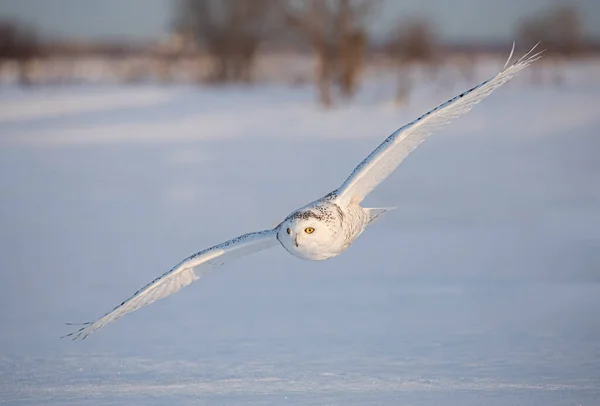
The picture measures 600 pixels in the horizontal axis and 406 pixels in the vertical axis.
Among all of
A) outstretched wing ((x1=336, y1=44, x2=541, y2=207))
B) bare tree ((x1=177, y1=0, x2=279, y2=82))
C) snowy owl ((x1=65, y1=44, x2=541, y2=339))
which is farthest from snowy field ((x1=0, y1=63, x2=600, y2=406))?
bare tree ((x1=177, y1=0, x2=279, y2=82))

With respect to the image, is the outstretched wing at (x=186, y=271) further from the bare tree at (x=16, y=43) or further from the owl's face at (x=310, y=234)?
the bare tree at (x=16, y=43)

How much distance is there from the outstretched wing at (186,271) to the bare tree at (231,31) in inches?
1411

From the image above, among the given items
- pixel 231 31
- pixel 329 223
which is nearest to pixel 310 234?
pixel 329 223

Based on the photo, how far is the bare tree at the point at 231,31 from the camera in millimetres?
42812

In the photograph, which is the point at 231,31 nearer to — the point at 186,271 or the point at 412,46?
the point at 412,46

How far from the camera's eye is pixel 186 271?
544 cm

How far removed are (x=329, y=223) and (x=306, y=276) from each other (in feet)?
10.3

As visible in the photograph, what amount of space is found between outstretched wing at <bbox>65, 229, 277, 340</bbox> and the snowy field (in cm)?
43

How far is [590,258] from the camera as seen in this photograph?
827 centimetres

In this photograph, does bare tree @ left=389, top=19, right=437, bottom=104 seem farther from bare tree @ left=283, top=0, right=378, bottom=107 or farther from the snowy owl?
the snowy owl

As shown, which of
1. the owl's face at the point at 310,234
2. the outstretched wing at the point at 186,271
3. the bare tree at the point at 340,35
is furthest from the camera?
the bare tree at the point at 340,35

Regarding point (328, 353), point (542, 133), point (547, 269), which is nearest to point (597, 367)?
point (328, 353)

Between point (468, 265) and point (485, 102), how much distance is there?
611 inches

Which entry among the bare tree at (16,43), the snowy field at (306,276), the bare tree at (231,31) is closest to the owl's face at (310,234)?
the snowy field at (306,276)
